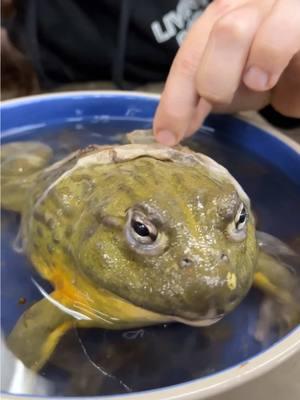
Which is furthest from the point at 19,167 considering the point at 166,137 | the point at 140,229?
the point at 140,229

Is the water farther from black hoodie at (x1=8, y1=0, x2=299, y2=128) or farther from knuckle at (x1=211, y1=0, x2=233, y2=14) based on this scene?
black hoodie at (x1=8, y1=0, x2=299, y2=128)

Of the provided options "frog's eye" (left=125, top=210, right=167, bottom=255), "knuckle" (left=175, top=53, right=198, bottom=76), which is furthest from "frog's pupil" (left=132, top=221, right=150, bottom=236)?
"knuckle" (left=175, top=53, right=198, bottom=76)

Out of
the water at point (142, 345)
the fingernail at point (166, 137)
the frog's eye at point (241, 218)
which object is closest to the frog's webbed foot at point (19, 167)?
the water at point (142, 345)

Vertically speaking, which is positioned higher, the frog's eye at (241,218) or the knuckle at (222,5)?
the knuckle at (222,5)

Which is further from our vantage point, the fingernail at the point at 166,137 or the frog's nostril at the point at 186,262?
the fingernail at the point at 166,137

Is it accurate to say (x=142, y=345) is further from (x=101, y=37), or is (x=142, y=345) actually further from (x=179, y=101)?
(x=101, y=37)

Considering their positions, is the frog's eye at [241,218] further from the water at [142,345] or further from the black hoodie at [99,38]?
the black hoodie at [99,38]
